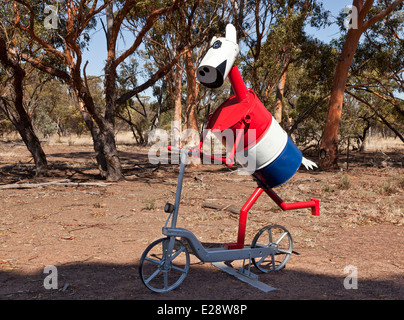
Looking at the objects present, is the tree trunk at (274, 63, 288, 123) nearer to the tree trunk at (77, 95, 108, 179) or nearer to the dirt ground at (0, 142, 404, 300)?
the dirt ground at (0, 142, 404, 300)

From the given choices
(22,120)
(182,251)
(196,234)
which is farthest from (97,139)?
(182,251)

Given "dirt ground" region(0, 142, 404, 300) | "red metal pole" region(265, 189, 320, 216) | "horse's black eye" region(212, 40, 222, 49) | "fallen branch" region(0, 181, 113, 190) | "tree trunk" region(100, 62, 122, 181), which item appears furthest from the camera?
"tree trunk" region(100, 62, 122, 181)

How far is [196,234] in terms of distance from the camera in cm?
593

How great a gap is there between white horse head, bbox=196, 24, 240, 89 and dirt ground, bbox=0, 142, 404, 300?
190 centimetres

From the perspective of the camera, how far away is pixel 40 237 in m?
5.64

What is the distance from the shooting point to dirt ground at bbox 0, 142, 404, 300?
3.71 metres

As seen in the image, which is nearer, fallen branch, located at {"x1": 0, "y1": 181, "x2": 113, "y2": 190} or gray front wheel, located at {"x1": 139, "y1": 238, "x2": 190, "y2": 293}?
gray front wheel, located at {"x1": 139, "y1": 238, "x2": 190, "y2": 293}

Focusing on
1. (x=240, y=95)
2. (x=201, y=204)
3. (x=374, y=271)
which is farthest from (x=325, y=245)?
(x=201, y=204)

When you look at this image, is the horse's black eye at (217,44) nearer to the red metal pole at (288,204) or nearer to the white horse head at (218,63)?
the white horse head at (218,63)

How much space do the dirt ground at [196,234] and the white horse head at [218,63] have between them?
6.23 ft

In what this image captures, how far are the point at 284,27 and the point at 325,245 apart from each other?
14.3m

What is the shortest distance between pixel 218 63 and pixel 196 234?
315 centimetres

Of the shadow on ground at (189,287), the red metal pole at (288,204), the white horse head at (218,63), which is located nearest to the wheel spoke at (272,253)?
the shadow on ground at (189,287)

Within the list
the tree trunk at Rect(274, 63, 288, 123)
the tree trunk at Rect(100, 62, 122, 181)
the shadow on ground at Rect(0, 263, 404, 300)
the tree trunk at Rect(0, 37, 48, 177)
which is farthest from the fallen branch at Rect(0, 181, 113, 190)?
the tree trunk at Rect(274, 63, 288, 123)
